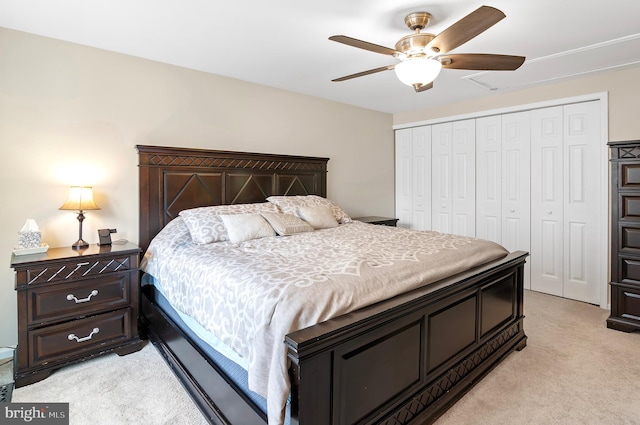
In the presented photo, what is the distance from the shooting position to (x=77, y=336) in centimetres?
235

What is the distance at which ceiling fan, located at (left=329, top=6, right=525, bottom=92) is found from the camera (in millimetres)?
1901

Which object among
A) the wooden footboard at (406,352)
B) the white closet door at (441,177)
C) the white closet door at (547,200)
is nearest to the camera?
the wooden footboard at (406,352)

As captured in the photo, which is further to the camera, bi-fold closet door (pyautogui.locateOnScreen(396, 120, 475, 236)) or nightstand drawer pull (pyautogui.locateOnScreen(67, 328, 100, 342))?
bi-fold closet door (pyautogui.locateOnScreen(396, 120, 475, 236))

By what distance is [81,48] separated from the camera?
2738 millimetres

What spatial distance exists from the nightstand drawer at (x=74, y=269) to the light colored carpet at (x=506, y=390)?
66cm

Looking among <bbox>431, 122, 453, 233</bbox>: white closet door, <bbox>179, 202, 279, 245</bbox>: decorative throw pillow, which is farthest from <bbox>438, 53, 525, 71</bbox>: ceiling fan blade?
<bbox>431, 122, 453, 233</bbox>: white closet door

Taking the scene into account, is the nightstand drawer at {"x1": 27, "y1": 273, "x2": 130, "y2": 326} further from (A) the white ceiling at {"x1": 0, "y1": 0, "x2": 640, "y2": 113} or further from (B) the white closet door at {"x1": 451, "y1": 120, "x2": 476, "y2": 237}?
(B) the white closet door at {"x1": 451, "y1": 120, "x2": 476, "y2": 237}

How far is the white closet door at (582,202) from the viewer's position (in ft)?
11.8

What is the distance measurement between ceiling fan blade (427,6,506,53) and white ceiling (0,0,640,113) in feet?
1.05

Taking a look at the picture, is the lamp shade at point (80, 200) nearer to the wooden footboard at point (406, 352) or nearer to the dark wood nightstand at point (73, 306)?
the dark wood nightstand at point (73, 306)

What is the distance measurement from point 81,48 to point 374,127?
3.70 m

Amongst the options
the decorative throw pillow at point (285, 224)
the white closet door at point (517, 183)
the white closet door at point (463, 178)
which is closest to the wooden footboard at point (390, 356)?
the decorative throw pillow at point (285, 224)

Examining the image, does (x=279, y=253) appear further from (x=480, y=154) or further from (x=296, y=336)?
(x=480, y=154)

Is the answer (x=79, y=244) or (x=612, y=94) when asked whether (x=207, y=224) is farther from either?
(x=612, y=94)
